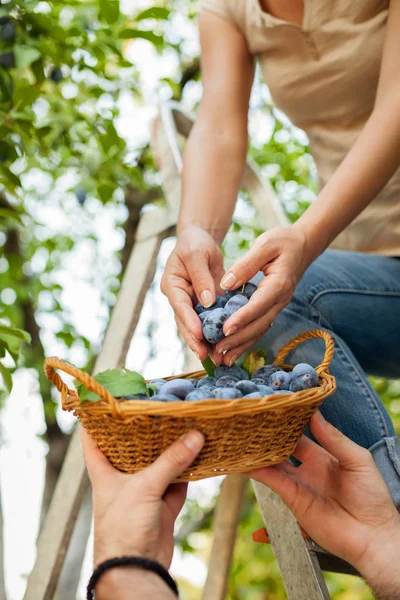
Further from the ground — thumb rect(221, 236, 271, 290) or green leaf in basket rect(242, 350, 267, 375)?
thumb rect(221, 236, 271, 290)

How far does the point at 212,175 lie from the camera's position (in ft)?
4.92

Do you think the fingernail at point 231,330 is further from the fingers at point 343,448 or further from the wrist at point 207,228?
the wrist at point 207,228

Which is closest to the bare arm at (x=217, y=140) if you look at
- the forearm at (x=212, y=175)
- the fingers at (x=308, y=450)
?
the forearm at (x=212, y=175)

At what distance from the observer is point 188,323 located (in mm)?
1085

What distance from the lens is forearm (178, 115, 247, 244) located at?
1.44m

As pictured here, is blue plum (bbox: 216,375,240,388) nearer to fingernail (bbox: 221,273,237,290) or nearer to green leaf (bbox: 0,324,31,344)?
fingernail (bbox: 221,273,237,290)

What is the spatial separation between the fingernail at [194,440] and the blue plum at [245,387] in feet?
0.34

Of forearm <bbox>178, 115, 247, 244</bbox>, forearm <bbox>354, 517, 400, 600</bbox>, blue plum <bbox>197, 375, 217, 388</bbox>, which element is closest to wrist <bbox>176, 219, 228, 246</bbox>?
forearm <bbox>178, 115, 247, 244</bbox>

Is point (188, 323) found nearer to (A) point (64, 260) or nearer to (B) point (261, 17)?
(B) point (261, 17)

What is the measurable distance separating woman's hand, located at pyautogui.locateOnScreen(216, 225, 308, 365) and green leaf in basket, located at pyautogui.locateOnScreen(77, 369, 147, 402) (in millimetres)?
163

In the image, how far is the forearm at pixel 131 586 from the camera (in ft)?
2.77


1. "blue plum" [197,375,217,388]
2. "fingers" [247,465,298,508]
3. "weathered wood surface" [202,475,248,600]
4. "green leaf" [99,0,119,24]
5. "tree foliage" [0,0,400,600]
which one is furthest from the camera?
"tree foliage" [0,0,400,600]

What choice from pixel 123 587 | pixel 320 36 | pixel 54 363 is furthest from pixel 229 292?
pixel 320 36

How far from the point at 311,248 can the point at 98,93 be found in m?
1.10
